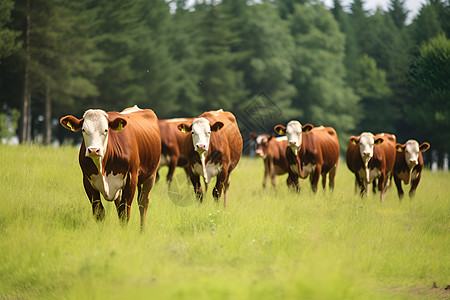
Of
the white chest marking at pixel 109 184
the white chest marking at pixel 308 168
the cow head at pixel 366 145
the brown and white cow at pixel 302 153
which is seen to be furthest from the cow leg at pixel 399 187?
the white chest marking at pixel 109 184

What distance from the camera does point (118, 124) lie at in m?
6.50

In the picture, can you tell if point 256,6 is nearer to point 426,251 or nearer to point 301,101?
point 301,101

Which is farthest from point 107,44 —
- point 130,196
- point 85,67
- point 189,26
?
point 130,196

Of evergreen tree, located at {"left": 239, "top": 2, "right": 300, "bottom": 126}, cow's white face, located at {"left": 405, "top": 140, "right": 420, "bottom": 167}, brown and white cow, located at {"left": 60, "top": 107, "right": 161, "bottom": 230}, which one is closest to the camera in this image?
brown and white cow, located at {"left": 60, "top": 107, "right": 161, "bottom": 230}

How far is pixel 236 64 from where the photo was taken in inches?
1508

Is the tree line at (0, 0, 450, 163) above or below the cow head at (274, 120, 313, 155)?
above

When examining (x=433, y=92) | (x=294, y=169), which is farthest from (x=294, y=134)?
Answer: (x=433, y=92)

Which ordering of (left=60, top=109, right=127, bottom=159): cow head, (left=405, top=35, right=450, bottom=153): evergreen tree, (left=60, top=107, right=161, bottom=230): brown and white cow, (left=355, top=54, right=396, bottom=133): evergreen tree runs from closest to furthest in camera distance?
(left=60, top=109, right=127, bottom=159): cow head < (left=60, top=107, right=161, bottom=230): brown and white cow < (left=405, top=35, right=450, bottom=153): evergreen tree < (left=355, top=54, right=396, bottom=133): evergreen tree

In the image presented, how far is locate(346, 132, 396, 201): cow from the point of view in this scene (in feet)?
39.5

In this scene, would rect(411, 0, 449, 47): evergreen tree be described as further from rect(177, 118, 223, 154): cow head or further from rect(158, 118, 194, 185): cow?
rect(177, 118, 223, 154): cow head

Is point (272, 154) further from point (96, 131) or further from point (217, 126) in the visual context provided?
point (96, 131)

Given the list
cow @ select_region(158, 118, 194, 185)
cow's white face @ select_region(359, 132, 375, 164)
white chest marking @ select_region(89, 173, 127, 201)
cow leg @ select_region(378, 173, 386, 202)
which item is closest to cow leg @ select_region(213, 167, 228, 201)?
white chest marking @ select_region(89, 173, 127, 201)

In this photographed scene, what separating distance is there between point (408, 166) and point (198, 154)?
6.73 meters

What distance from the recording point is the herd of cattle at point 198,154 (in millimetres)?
6480
